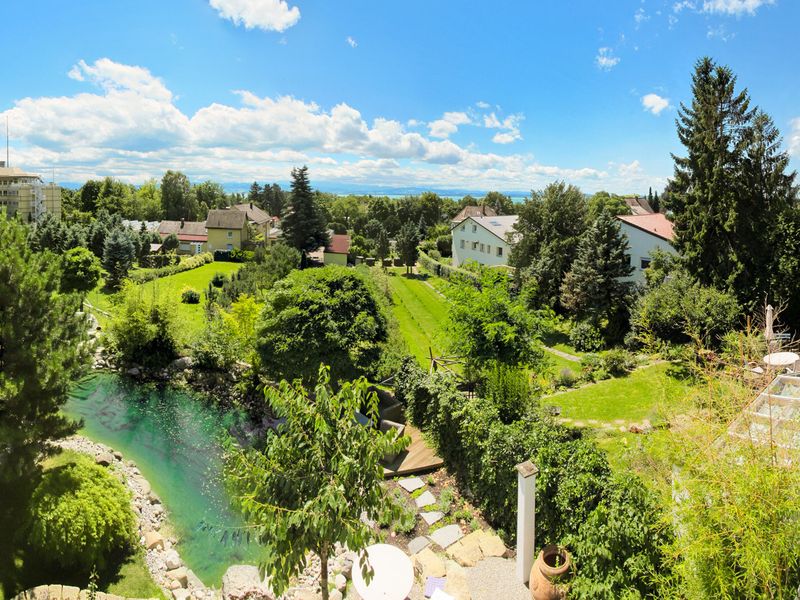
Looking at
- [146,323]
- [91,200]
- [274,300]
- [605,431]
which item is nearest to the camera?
[605,431]

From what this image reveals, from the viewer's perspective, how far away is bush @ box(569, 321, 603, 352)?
25.8 m

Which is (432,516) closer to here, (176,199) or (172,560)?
(172,560)

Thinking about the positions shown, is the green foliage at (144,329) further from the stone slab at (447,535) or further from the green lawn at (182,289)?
the stone slab at (447,535)

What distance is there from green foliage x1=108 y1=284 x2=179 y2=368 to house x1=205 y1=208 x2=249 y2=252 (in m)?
32.8

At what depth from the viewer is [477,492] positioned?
12055 mm

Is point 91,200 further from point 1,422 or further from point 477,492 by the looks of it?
point 477,492

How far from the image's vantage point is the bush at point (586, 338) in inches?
1014

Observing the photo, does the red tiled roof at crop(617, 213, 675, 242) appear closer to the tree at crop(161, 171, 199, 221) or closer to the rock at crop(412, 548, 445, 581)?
the rock at crop(412, 548, 445, 581)

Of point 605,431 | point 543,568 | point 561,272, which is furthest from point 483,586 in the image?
point 561,272

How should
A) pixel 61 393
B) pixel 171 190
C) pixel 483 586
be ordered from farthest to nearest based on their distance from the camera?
pixel 171 190 < pixel 61 393 < pixel 483 586

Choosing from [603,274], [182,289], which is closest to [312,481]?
[603,274]

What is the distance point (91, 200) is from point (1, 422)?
284 feet

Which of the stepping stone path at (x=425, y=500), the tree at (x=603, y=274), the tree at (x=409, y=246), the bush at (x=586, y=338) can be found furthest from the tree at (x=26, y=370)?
the tree at (x=409, y=246)

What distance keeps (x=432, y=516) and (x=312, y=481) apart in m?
6.24
